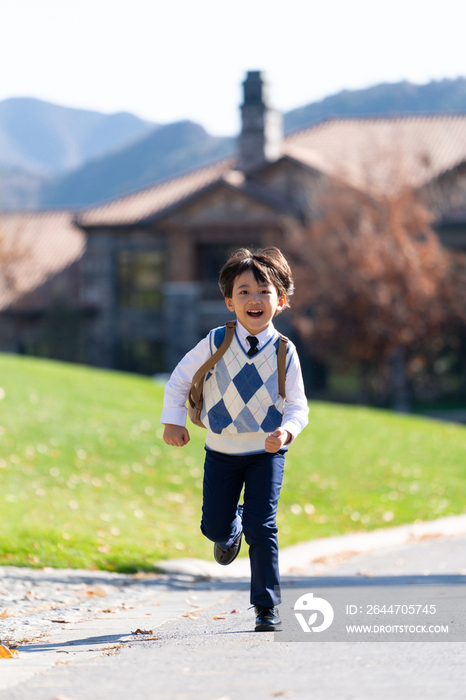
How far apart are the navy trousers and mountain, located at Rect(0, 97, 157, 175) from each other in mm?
140987

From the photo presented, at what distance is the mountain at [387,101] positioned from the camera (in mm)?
94000

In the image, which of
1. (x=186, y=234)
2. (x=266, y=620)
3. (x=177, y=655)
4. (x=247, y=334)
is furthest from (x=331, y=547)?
(x=186, y=234)

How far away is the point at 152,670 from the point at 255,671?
43 cm

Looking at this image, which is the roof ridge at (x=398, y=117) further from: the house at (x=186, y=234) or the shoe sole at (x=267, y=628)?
the shoe sole at (x=267, y=628)

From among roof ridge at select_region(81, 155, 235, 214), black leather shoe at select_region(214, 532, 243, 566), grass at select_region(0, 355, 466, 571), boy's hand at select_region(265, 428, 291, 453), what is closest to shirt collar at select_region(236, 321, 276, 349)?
boy's hand at select_region(265, 428, 291, 453)

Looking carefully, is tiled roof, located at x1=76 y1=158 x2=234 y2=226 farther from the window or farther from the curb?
the curb

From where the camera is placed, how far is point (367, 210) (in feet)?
75.3

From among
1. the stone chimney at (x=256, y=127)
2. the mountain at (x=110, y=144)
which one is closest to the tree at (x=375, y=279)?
the stone chimney at (x=256, y=127)

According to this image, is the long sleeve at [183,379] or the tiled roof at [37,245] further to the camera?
the tiled roof at [37,245]

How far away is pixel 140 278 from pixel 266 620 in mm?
26468

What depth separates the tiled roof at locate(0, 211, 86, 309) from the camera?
31.9m

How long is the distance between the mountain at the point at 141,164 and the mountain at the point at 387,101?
20704mm

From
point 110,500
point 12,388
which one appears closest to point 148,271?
point 12,388
